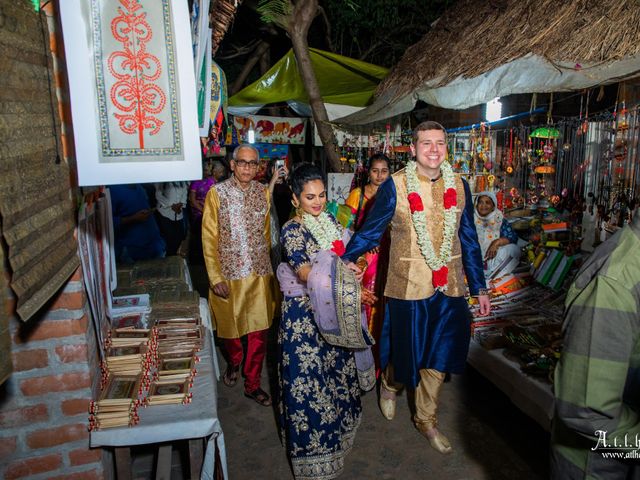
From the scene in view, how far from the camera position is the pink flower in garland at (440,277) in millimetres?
3064

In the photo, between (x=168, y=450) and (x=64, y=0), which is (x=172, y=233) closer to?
(x=168, y=450)

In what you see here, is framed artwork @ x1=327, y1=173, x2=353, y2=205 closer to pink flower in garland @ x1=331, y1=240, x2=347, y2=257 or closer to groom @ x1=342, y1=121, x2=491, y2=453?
groom @ x1=342, y1=121, x2=491, y2=453

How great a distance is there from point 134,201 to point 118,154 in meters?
3.78

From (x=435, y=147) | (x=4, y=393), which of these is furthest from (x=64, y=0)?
(x=435, y=147)

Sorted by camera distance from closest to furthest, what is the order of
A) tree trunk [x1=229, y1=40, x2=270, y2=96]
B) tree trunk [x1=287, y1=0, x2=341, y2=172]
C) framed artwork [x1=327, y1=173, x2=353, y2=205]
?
1. framed artwork [x1=327, y1=173, x2=353, y2=205]
2. tree trunk [x1=287, y1=0, x2=341, y2=172]
3. tree trunk [x1=229, y1=40, x2=270, y2=96]

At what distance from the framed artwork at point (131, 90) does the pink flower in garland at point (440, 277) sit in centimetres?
194

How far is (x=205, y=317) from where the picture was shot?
11.3 ft

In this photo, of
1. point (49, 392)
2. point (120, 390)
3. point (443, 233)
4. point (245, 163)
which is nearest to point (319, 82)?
point (245, 163)

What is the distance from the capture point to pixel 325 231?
287 centimetres

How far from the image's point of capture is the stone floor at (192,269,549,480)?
9.91 feet

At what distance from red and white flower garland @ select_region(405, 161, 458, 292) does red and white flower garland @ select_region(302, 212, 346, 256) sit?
532 millimetres

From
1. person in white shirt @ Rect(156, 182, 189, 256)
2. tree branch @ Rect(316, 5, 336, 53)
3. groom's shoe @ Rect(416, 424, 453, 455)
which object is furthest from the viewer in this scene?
tree branch @ Rect(316, 5, 336, 53)

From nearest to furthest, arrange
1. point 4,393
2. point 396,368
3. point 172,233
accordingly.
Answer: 1. point 4,393
2. point 396,368
3. point 172,233

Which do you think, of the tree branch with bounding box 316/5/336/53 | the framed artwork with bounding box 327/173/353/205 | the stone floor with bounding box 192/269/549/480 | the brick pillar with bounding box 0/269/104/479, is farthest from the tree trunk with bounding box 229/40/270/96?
the brick pillar with bounding box 0/269/104/479
